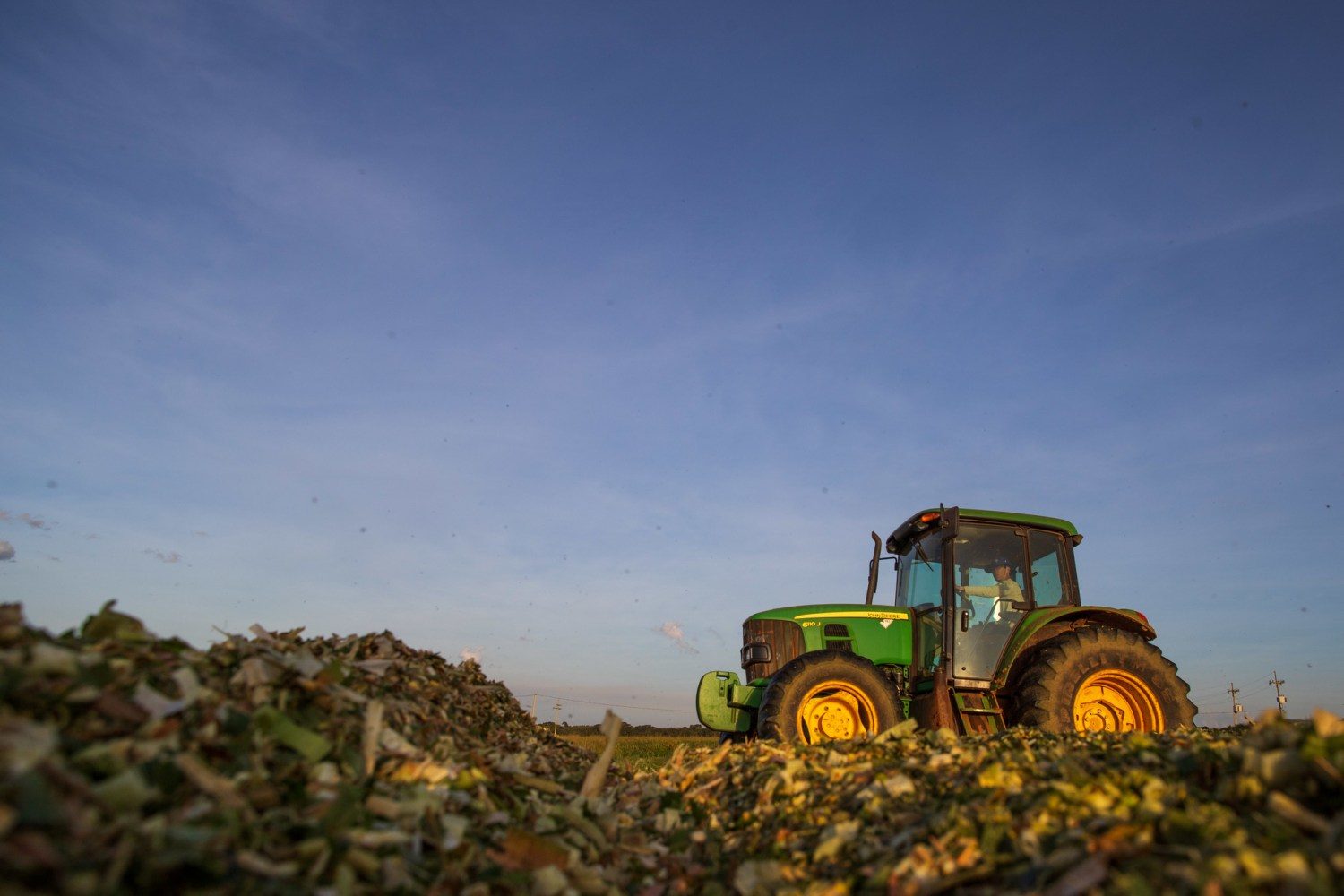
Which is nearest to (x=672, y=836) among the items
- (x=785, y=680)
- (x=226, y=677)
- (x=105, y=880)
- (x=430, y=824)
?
(x=430, y=824)

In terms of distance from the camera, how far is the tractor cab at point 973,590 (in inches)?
294

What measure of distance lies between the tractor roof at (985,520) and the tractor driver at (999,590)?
1.47ft

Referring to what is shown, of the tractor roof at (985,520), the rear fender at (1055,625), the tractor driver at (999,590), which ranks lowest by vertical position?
the rear fender at (1055,625)

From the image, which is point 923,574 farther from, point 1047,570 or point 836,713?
point 836,713

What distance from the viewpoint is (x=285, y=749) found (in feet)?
10.2

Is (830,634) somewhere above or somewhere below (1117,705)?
above

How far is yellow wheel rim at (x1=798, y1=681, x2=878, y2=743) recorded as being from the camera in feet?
23.0

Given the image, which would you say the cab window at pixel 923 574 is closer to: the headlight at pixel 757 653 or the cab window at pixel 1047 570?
the cab window at pixel 1047 570

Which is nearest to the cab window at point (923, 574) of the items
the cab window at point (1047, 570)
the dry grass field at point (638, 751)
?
the cab window at point (1047, 570)

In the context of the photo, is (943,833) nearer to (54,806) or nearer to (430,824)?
(430,824)

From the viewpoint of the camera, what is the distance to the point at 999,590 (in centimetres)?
791

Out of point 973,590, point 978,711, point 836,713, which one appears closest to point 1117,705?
point 978,711

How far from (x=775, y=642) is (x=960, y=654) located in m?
1.81

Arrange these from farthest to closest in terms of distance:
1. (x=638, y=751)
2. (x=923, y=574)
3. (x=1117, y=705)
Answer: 1. (x=638, y=751)
2. (x=923, y=574)
3. (x=1117, y=705)
